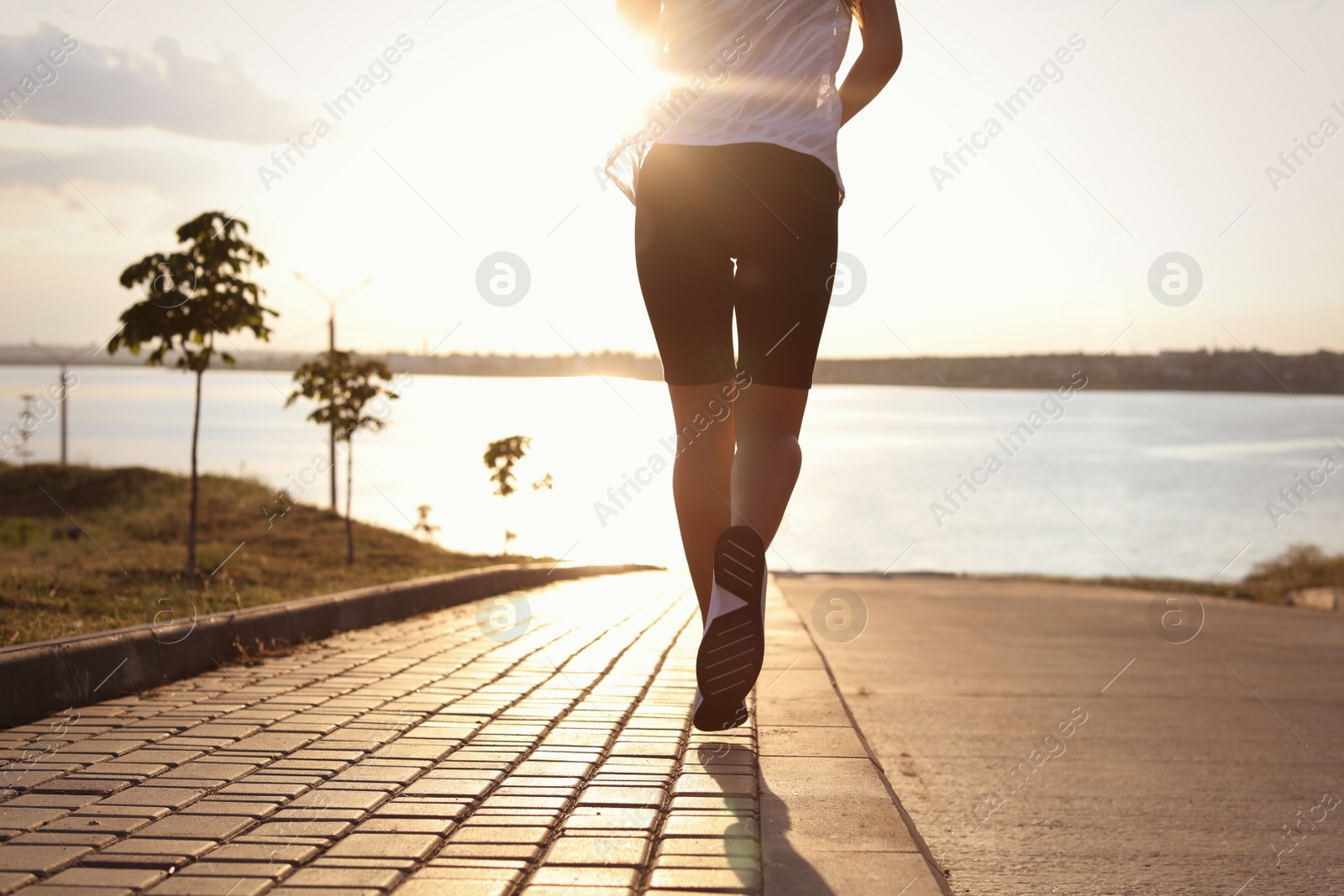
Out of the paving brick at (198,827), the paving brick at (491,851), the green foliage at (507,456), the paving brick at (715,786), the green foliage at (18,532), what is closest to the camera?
the paving brick at (491,851)

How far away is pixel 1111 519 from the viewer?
63.7 metres

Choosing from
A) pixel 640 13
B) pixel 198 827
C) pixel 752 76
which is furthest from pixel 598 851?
pixel 640 13

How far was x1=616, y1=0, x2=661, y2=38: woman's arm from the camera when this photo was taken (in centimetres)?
288

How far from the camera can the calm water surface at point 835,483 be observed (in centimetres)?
2477

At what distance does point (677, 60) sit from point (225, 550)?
1314 cm

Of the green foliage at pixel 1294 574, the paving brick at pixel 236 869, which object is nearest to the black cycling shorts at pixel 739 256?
the paving brick at pixel 236 869

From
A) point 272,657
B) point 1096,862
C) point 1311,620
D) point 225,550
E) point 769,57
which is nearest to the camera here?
point 769,57

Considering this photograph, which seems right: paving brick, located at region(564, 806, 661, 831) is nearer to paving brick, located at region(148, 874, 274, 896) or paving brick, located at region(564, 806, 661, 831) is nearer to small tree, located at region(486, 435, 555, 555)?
paving brick, located at region(148, 874, 274, 896)

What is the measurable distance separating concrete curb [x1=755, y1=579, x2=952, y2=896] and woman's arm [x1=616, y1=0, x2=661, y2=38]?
6.31 feet

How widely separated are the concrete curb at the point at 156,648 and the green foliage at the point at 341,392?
1027 centimetres

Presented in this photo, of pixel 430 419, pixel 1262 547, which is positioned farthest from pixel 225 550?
pixel 430 419

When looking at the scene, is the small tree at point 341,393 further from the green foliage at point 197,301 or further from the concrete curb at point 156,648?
the concrete curb at point 156,648

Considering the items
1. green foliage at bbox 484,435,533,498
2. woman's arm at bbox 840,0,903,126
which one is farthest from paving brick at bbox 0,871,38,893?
green foliage at bbox 484,435,533,498

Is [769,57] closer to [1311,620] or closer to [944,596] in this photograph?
[1311,620]
